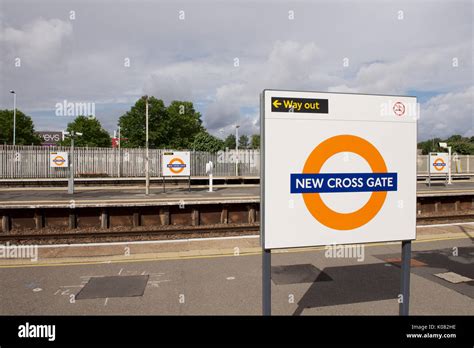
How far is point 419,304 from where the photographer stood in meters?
5.61

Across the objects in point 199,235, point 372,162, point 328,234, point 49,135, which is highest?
point 49,135

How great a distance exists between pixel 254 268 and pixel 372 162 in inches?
165

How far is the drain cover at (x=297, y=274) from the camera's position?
267 inches

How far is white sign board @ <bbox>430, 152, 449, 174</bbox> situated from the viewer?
28.4m

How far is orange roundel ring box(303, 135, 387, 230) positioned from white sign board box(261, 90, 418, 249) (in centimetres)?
1

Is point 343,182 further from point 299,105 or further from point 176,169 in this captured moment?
point 176,169

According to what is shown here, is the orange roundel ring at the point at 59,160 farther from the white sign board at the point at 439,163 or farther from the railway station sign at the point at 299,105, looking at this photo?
the railway station sign at the point at 299,105

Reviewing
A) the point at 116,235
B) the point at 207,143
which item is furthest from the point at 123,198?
the point at 207,143

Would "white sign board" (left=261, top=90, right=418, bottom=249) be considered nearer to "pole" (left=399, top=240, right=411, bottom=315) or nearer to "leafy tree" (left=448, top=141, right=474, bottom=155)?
"pole" (left=399, top=240, right=411, bottom=315)

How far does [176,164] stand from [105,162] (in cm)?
1326

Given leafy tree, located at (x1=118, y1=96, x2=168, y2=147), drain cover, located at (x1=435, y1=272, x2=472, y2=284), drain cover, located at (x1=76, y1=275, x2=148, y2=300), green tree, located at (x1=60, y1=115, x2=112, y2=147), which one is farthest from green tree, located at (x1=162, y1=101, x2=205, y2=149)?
drain cover, located at (x1=435, y1=272, x2=472, y2=284)
